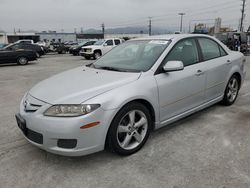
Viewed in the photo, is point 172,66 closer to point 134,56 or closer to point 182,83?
point 182,83

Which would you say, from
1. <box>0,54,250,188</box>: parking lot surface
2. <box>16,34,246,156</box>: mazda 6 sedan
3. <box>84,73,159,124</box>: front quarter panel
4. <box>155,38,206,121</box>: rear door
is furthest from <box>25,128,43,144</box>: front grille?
<box>155,38,206,121</box>: rear door

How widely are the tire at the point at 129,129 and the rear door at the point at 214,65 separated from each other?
156 centimetres

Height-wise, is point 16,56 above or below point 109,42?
below

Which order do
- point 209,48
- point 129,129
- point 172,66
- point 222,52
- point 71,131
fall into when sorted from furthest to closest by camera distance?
1. point 222,52
2. point 209,48
3. point 172,66
4. point 129,129
5. point 71,131

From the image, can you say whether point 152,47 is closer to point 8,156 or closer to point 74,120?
point 74,120

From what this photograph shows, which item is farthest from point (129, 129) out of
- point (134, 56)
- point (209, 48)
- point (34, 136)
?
point (209, 48)

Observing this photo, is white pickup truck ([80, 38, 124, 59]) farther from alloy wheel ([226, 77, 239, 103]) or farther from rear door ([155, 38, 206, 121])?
rear door ([155, 38, 206, 121])

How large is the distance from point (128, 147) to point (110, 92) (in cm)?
79

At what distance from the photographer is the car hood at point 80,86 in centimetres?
258

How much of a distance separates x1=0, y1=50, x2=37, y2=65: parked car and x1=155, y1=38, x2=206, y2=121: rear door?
41.0ft

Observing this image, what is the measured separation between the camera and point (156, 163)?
2.74 metres

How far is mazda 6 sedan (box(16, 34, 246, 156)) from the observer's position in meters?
2.48

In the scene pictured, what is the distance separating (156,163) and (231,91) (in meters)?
2.89

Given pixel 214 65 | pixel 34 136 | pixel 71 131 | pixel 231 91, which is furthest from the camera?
pixel 231 91
